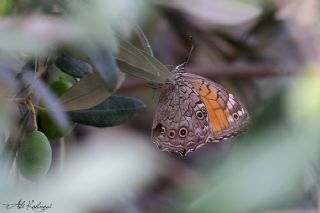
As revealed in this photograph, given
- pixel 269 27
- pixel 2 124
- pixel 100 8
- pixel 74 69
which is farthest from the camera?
pixel 269 27

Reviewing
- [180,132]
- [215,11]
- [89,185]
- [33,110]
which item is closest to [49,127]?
[33,110]

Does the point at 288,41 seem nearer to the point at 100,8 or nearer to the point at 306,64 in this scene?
the point at 306,64

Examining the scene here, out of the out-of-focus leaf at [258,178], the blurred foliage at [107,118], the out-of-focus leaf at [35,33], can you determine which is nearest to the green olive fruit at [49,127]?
the blurred foliage at [107,118]

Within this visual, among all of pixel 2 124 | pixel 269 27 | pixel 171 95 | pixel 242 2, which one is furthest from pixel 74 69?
pixel 269 27

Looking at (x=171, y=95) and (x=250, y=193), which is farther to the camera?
(x=171, y=95)

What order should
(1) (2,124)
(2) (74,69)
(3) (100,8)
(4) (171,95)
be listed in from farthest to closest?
(4) (171,95), (2) (74,69), (3) (100,8), (1) (2,124)

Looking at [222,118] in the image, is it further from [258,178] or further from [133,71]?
[258,178]
